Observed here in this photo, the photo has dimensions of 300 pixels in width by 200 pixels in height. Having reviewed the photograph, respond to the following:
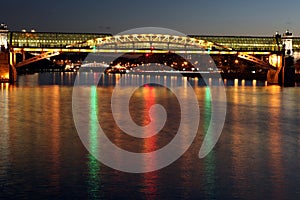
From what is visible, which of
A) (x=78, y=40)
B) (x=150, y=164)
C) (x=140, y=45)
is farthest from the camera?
(x=140, y=45)

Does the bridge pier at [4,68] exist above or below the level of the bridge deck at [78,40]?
below

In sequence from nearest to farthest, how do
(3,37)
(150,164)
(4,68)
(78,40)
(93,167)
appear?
(93,167)
(150,164)
(4,68)
(3,37)
(78,40)

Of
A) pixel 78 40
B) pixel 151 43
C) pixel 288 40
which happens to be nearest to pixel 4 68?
pixel 78 40

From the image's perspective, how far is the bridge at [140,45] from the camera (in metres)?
85.8

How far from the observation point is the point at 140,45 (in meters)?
96.4

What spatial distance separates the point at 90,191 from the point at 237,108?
27.5 metres

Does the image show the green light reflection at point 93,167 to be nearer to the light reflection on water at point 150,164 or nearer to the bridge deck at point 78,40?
the light reflection on water at point 150,164

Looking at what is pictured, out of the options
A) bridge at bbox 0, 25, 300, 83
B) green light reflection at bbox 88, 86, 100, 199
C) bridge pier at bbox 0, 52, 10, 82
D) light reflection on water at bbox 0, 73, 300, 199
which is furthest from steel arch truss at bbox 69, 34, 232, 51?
green light reflection at bbox 88, 86, 100, 199

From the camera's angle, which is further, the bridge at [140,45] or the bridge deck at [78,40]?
the bridge deck at [78,40]

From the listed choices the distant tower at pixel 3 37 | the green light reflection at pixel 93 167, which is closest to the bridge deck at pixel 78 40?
the distant tower at pixel 3 37

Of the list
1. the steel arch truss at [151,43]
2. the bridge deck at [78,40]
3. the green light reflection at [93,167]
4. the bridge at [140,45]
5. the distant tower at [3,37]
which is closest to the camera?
the green light reflection at [93,167]

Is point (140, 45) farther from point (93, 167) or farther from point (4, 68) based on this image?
point (93, 167)

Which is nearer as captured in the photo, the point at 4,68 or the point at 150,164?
the point at 150,164

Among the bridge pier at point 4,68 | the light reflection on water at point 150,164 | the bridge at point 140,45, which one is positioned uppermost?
the bridge at point 140,45
